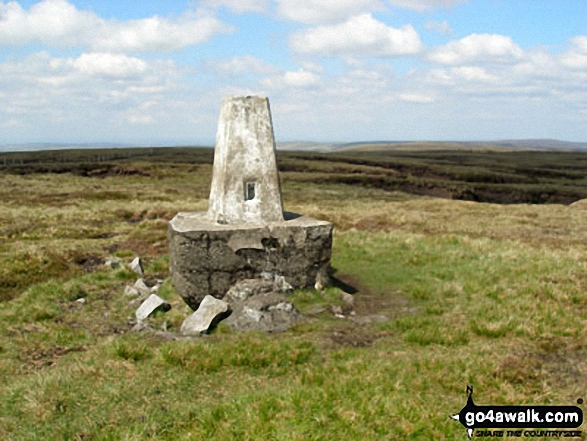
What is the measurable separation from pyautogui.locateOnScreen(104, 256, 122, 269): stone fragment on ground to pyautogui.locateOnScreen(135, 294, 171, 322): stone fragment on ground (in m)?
4.61

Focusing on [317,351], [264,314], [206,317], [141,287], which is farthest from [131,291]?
[317,351]

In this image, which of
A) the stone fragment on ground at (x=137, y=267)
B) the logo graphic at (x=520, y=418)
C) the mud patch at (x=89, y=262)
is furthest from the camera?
the mud patch at (x=89, y=262)

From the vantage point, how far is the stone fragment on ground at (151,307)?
33.0 ft

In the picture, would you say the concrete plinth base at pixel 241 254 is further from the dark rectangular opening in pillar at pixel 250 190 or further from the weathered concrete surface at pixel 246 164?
the dark rectangular opening in pillar at pixel 250 190

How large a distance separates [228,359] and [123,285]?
655 cm

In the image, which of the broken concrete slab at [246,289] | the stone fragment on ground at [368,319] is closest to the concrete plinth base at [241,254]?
the broken concrete slab at [246,289]

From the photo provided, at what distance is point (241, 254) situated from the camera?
421 inches

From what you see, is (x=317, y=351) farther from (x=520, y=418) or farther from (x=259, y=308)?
(x=520, y=418)

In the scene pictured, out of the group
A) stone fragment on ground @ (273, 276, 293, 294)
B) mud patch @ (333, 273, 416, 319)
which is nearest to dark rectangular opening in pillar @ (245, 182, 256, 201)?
stone fragment on ground @ (273, 276, 293, 294)

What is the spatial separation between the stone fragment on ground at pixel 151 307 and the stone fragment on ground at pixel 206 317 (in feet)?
3.72

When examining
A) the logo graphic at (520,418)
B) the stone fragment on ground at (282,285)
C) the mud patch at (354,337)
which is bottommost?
the mud patch at (354,337)

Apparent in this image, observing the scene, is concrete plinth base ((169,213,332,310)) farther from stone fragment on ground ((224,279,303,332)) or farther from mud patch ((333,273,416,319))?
mud patch ((333,273,416,319))

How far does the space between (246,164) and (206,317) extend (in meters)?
3.74

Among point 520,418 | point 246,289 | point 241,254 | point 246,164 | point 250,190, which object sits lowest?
point 520,418
